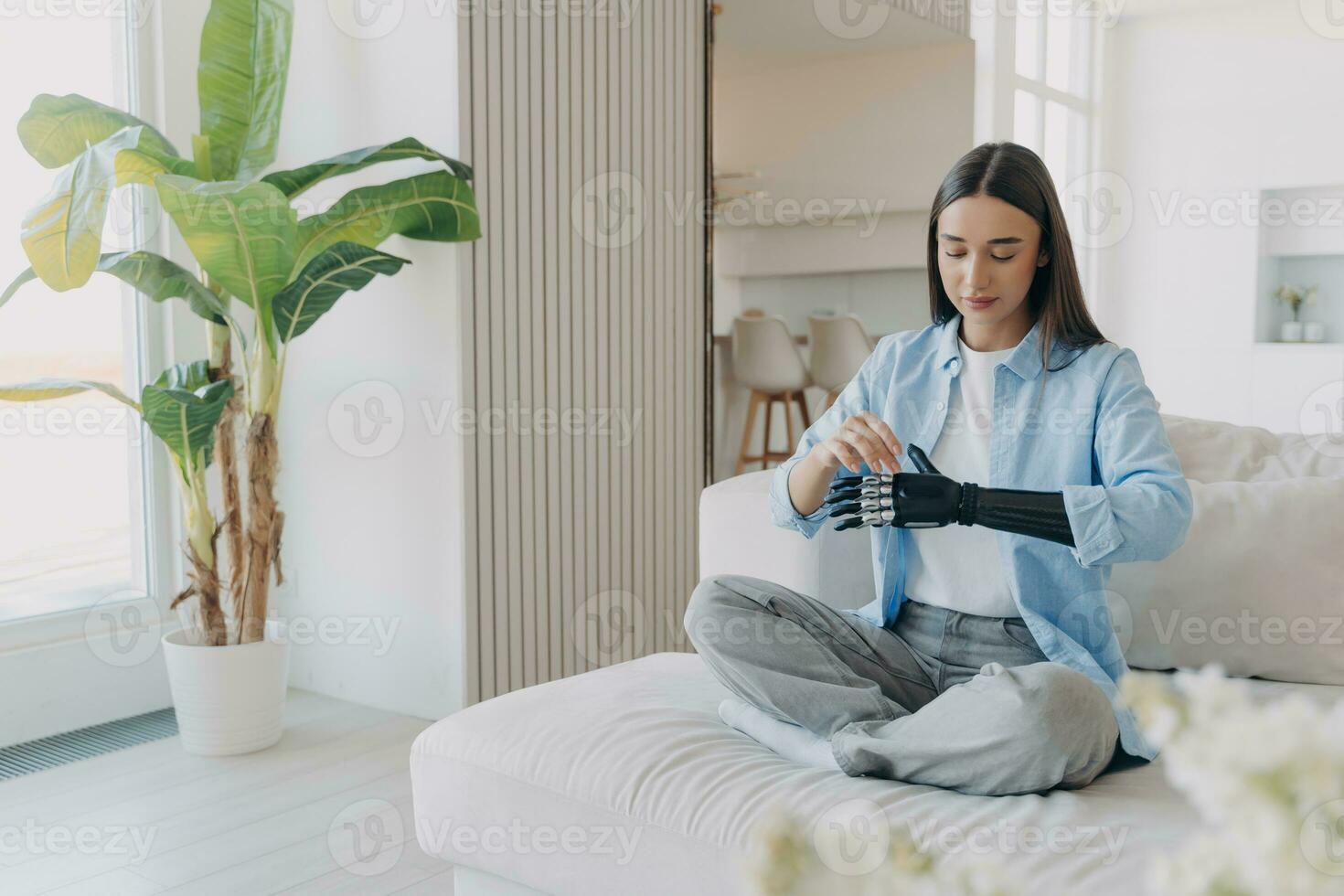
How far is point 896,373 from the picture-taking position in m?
1.84

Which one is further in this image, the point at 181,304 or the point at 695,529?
the point at 695,529

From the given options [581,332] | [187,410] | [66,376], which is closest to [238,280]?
[187,410]

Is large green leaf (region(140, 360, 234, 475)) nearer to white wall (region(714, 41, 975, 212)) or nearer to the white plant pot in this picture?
the white plant pot

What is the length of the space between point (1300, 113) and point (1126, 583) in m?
4.01

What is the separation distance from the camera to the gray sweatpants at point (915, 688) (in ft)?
4.49

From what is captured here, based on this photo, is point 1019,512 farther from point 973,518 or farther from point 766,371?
point 766,371

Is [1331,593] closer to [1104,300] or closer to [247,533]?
[247,533]

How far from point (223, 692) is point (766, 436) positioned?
5.42ft

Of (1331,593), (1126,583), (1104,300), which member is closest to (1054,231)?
(1126,583)

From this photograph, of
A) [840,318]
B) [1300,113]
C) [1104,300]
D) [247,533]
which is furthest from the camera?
[1104,300]

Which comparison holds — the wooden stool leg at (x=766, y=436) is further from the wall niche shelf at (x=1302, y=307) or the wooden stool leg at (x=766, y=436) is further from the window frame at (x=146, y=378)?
the wall niche shelf at (x=1302, y=307)

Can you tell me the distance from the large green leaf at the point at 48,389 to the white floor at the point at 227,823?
0.82m

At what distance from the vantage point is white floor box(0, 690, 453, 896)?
2045 mm

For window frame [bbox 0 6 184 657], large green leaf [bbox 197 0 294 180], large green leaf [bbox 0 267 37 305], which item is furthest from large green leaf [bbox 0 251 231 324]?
window frame [bbox 0 6 184 657]
